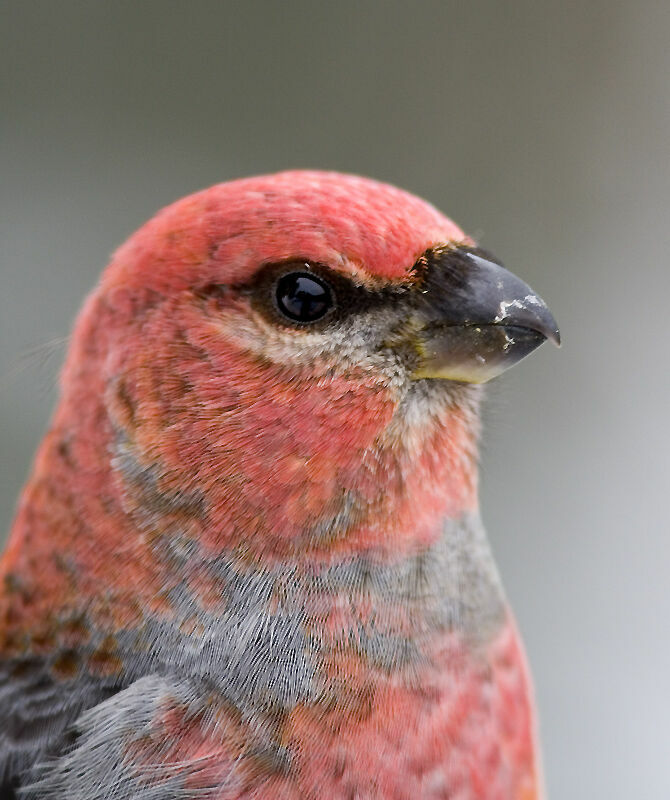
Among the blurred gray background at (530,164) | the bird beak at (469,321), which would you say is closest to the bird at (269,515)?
the bird beak at (469,321)

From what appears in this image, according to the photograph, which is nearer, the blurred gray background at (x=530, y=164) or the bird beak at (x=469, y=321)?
the bird beak at (x=469, y=321)

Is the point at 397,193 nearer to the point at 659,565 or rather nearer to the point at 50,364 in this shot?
the point at 50,364

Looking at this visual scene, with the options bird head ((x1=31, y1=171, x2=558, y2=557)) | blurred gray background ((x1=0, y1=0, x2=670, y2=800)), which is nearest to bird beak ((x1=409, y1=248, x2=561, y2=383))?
bird head ((x1=31, y1=171, x2=558, y2=557))

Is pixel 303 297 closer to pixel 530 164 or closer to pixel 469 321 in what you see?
pixel 469 321

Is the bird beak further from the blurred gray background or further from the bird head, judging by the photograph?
the blurred gray background

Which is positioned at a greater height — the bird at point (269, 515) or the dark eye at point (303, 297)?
the dark eye at point (303, 297)

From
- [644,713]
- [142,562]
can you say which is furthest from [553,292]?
[142,562]

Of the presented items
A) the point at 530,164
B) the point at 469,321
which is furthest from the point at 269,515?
the point at 530,164

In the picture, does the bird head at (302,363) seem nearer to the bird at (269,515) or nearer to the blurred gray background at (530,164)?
the bird at (269,515)
